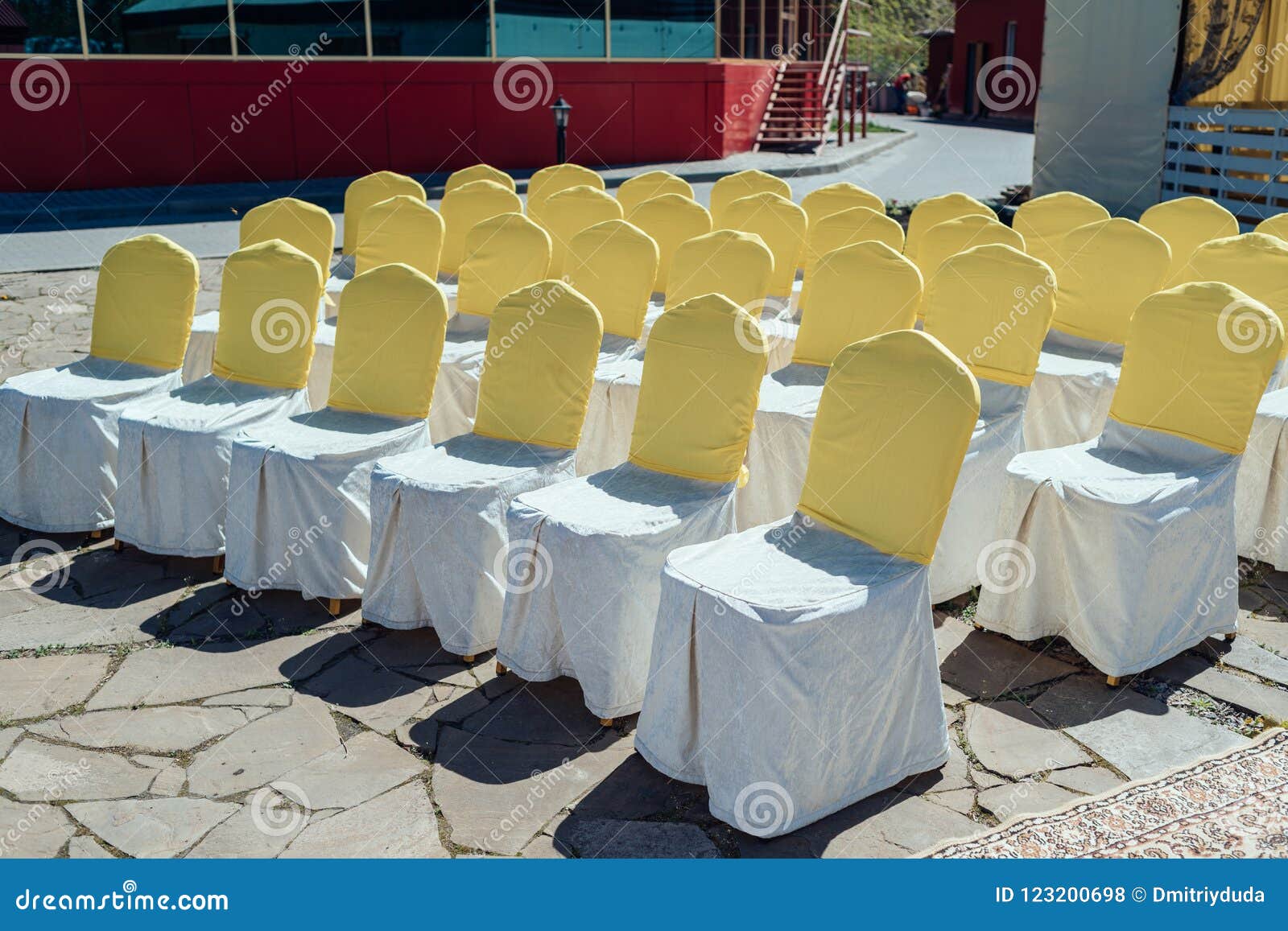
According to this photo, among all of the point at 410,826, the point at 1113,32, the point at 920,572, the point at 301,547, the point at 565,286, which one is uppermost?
the point at 1113,32

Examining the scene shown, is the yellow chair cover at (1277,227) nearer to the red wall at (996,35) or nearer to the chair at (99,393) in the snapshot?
the chair at (99,393)

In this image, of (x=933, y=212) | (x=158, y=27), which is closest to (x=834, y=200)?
(x=933, y=212)

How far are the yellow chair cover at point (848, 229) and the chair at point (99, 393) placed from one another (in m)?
3.18

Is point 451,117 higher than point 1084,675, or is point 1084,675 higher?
point 451,117

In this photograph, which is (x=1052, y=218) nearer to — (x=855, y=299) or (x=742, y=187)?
(x=742, y=187)

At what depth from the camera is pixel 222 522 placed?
501 centimetres

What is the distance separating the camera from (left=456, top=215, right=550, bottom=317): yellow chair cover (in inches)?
240

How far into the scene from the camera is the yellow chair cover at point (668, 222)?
6910 millimetres

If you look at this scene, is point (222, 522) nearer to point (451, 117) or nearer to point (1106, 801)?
point (1106, 801)

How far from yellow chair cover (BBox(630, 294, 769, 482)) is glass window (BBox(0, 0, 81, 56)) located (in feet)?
38.2

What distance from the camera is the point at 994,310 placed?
4855 mm

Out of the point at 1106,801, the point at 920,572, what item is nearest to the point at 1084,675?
the point at 1106,801

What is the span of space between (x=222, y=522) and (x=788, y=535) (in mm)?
2547

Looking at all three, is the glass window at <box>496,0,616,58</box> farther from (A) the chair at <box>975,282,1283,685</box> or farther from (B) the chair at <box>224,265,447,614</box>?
(A) the chair at <box>975,282,1283,685</box>
